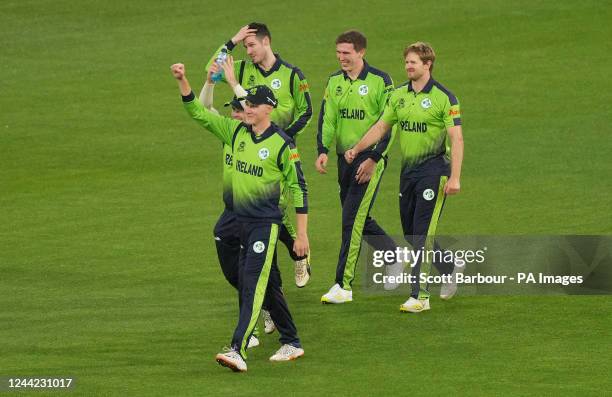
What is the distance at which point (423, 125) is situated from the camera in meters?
15.0

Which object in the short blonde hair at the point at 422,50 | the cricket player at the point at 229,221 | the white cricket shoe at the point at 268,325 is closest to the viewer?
the cricket player at the point at 229,221

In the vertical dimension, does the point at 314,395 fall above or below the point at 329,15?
below

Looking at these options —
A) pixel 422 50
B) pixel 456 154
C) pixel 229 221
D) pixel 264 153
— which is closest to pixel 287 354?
pixel 229 221

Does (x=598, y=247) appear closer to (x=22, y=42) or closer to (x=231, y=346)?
(x=231, y=346)

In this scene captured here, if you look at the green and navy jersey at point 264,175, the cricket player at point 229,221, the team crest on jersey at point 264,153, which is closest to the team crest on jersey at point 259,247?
the green and navy jersey at point 264,175

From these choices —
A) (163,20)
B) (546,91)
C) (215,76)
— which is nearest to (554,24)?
(546,91)

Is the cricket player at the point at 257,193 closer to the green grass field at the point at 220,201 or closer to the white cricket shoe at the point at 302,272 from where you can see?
the green grass field at the point at 220,201

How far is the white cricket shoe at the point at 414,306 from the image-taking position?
15.1 metres

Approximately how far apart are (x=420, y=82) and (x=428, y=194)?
3.81ft

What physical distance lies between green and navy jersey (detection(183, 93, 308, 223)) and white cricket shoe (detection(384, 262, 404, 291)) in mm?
3213

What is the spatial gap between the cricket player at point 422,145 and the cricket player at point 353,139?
40 cm

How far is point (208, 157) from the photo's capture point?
2342 centimetres

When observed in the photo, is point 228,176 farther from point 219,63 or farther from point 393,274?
point 393,274

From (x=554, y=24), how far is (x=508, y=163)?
10057mm
